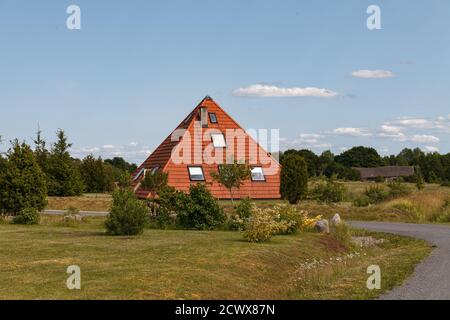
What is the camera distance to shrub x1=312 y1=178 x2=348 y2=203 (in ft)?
134

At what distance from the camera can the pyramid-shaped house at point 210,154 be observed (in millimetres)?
42906

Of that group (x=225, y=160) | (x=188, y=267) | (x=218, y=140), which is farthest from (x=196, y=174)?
(x=188, y=267)

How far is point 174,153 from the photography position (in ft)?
141

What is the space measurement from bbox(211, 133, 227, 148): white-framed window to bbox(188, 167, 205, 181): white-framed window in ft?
7.62

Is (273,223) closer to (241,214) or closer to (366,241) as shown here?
(241,214)

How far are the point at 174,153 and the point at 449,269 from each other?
101 ft

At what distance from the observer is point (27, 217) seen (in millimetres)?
25156

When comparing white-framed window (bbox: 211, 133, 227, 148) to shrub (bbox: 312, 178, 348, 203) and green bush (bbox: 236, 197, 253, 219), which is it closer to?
shrub (bbox: 312, 178, 348, 203)

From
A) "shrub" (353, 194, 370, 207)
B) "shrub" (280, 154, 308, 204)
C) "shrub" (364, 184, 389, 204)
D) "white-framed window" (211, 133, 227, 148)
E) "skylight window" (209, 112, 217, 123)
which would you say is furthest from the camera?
"skylight window" (209, 112, 217, 123)

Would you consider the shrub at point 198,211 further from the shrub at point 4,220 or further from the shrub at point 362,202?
the shrub at point 362,202

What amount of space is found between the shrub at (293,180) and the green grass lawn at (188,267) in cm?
2247

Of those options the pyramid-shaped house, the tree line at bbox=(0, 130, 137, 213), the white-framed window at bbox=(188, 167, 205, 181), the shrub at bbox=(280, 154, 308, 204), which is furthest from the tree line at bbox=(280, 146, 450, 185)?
the white-framed window at bbox=(188, 167, 205, 181)
